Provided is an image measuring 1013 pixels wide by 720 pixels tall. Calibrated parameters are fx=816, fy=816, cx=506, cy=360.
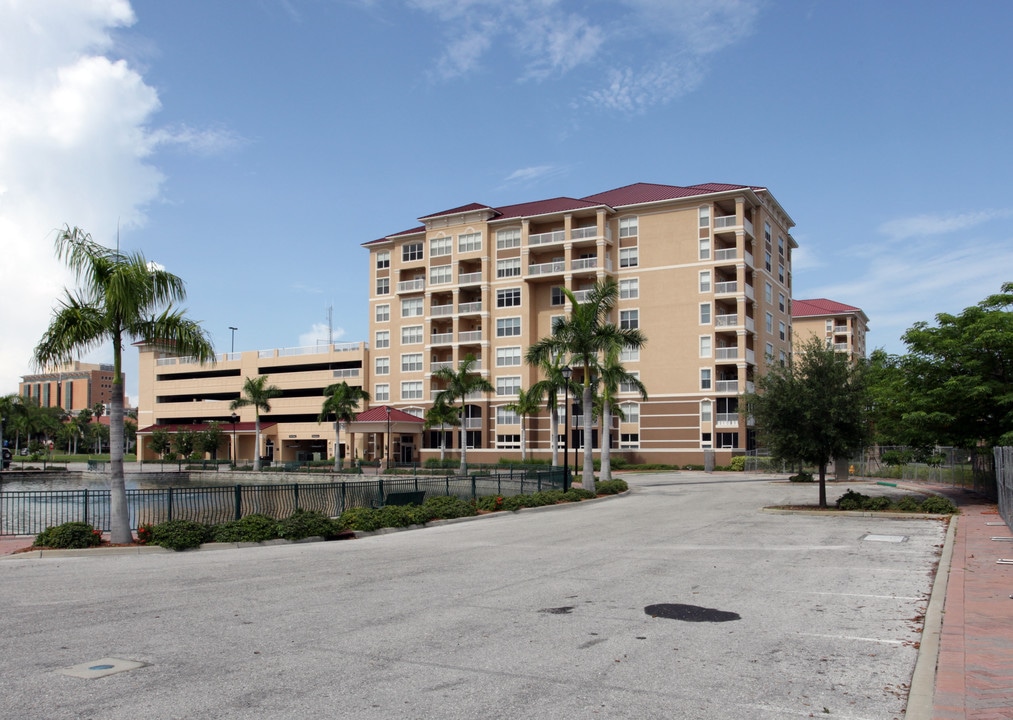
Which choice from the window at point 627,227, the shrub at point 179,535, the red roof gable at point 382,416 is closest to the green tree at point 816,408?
the shrub at point 179,535

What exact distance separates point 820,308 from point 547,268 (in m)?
59.0

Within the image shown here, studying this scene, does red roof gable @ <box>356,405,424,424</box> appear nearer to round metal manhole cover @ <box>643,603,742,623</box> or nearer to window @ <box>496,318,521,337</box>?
window @ <box>496,318,521,337</box>

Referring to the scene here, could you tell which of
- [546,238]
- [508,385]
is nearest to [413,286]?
[508,385]

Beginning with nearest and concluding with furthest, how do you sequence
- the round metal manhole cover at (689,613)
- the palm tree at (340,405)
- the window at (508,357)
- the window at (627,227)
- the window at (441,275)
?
the round metal manhole cover at (689,613)
the palm tree at (340,405)
the window at (627,227)
the window at (508,357)
the window at (441,275)

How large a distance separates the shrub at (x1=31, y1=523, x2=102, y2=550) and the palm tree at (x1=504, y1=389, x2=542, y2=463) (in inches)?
1287

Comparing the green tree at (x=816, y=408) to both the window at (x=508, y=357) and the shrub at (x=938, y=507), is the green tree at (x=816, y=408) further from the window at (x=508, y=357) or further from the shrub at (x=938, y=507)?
the window at (x=508, y=357)

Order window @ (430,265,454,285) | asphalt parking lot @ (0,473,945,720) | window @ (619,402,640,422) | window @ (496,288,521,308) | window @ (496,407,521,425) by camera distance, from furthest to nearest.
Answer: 1. window @ (430,265,454,285)
2. window @ (496,288,521,308)
3. window @ (496,407,521,425)
4. window @ (619,402,640,422)
5. asphalt parking lot @ (0,473,945,720)

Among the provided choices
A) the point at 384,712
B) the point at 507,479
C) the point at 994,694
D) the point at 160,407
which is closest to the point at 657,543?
the point at 994,694

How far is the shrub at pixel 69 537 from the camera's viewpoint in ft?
56.1

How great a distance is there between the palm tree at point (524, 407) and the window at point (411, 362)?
12.8m

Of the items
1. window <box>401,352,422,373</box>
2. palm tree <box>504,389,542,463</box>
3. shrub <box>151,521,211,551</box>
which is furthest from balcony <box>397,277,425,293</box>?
shrub <box>151,521,211,551</box>

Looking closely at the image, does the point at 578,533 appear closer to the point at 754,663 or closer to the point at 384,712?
the point at 754,663

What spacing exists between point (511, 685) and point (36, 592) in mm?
8722

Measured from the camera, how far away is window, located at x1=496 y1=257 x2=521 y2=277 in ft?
255
